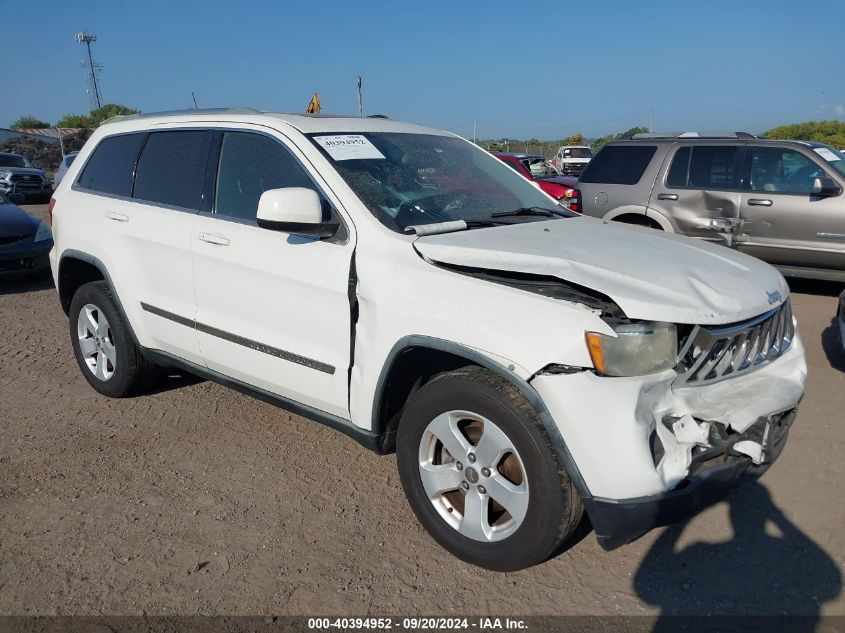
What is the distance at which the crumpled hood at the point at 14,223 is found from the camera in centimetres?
861

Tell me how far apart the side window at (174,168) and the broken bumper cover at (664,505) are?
8.88 feet

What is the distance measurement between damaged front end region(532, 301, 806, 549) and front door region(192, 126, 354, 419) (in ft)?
3.73

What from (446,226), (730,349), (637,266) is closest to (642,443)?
(730,349)

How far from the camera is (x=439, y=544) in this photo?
304 centimetres

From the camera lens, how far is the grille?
8.50ft

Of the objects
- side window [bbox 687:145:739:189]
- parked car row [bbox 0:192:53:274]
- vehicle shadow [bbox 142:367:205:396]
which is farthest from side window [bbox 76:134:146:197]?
side window [bbox 687:145:739:189]

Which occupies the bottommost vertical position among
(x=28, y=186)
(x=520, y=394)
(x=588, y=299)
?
(x=28, y=186)

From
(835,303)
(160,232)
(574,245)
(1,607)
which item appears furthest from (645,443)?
(835,303)

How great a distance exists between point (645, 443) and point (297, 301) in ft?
5.59

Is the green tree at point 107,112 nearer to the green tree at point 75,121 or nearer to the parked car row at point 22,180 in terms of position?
the green tree at point 75,121

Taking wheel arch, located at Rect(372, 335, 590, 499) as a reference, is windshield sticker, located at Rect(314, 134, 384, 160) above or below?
above

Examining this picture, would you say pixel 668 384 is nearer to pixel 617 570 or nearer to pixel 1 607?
pixel 617 570

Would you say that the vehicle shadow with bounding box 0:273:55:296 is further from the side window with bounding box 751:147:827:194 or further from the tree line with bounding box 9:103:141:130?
the tree line with bounding box 9:103:141:130

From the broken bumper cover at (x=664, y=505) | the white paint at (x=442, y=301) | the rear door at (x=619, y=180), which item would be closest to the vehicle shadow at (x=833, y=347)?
the rear door at (x=619, y=180)
